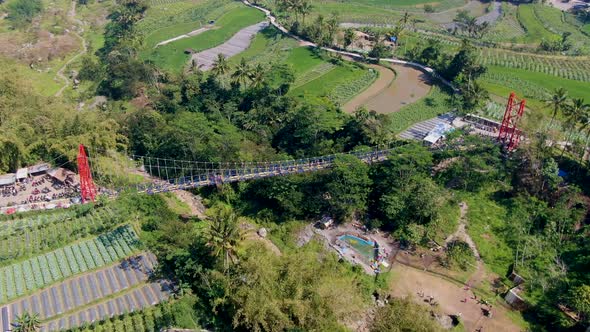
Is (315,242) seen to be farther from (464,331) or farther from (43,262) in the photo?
(43,262)

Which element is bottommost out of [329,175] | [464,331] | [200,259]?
[464,331]

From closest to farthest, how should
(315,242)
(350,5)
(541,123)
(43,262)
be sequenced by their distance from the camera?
(43,262), (315,242), (541,123), (350,5)

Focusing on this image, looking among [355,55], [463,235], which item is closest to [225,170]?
[463,235]

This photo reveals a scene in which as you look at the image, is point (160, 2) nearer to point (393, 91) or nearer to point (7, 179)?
point (393, 91)

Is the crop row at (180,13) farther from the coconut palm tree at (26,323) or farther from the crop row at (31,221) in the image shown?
the coconut palm tree at (26,323)

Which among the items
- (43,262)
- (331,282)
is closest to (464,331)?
(331,282)

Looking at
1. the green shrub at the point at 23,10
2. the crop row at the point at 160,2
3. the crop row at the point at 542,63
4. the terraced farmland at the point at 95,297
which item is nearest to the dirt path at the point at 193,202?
the terraced farmland at the point at 95,297
